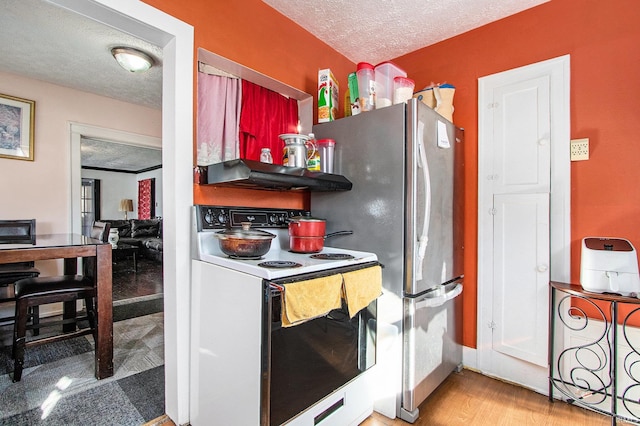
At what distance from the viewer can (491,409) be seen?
5.65ft

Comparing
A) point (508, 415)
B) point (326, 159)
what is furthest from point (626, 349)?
point (326, 159)

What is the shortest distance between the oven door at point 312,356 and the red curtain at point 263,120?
111cm

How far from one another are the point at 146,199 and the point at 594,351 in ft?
31.0

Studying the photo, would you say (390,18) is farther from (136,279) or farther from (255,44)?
(136,279)

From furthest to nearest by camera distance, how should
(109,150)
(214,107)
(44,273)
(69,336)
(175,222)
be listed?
(109,150) → (44,273) → (69,336) → (214,107) → (175,222)

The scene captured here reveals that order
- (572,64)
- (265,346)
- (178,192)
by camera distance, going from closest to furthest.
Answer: (265,346)
(178,192)
(572,64)

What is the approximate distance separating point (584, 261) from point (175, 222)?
7.07 feet

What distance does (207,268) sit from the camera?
1.41 meters

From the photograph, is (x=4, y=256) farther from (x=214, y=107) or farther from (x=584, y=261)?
(x=584, y=261)

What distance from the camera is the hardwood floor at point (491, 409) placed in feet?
5.29

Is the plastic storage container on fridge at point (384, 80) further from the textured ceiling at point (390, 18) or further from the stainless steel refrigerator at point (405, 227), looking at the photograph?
the textured ceiling at point (390, 18)

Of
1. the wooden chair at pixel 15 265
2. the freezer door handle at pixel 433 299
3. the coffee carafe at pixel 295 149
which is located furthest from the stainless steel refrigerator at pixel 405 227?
the wooden chair at pixel 15 265

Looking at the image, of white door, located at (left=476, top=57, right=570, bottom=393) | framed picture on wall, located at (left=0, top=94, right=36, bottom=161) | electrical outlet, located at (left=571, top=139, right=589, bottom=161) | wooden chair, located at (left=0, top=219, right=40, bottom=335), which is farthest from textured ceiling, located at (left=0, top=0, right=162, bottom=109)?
electrical outlet, located at (left=571, top=139, right=589, bottom=161)

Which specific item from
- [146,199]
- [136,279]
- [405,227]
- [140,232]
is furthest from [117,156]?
[405,227]
